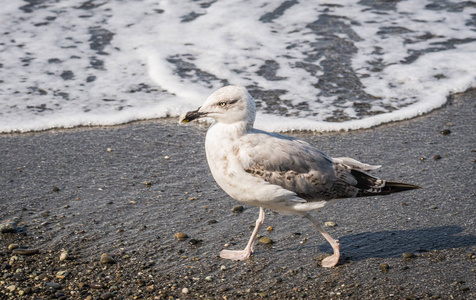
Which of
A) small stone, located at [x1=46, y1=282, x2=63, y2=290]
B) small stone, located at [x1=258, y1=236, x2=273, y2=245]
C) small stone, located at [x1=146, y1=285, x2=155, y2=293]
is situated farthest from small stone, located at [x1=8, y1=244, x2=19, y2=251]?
small stone, located at [x1=258, y1=236, x2=273, y2=245]

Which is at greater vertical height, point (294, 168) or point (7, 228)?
point (294, 168)

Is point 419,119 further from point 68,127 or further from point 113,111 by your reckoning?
point 68,127

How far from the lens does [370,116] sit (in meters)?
Result: 7.46

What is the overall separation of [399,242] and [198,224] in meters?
1.70

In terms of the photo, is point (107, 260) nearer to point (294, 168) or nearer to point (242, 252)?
point (242, 252)

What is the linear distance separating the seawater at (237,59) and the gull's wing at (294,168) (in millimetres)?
2472

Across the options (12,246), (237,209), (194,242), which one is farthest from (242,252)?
(12,246)

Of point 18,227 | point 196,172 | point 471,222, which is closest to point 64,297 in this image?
point 18,227

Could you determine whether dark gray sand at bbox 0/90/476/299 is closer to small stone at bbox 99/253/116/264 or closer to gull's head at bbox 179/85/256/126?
small stone at bbox 99/253/116/264

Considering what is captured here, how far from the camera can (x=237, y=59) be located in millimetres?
9344

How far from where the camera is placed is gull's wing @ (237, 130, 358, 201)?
14.9ft

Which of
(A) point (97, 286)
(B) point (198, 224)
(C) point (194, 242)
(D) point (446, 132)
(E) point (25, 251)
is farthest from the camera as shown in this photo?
(D) point (446, 132)

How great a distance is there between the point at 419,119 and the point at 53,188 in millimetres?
4447

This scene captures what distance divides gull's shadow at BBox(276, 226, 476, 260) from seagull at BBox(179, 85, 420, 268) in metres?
0.29
